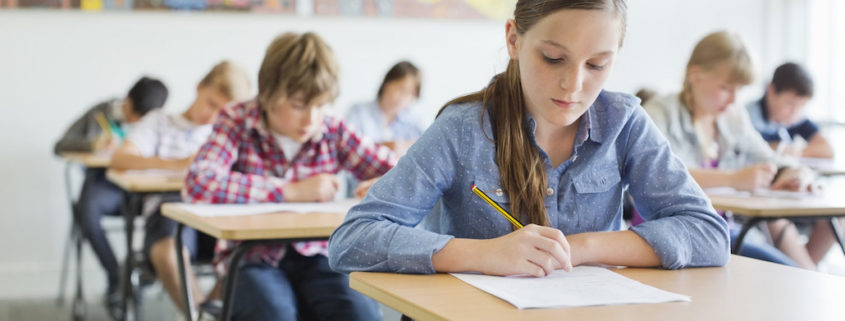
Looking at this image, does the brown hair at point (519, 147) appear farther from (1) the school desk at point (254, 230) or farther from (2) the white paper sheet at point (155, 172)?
(2) the white paper sheet at point (155, 172)

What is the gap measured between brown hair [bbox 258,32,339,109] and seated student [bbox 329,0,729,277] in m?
Answer: 0.84

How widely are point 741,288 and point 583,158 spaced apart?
37 centimetres

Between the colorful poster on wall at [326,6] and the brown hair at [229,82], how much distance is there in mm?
1052

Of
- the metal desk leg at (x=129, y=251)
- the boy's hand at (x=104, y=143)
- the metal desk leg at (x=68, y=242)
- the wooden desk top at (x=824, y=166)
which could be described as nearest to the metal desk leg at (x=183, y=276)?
the metal desk leg at (x=129, y=251)

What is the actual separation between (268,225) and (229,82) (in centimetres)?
195

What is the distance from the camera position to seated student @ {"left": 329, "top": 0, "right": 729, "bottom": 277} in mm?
1247

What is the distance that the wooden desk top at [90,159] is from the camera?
3.74 m

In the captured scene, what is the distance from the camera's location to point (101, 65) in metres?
4.55

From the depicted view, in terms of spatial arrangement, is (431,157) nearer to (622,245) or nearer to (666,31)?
(622,245)

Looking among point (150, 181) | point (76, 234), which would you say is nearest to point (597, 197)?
point (150, 181)

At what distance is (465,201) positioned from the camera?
1437 mm

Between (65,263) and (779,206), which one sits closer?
(779,206)

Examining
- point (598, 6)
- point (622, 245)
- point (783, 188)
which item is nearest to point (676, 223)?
point (622, 245)

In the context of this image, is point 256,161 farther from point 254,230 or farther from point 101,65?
point 101,65
